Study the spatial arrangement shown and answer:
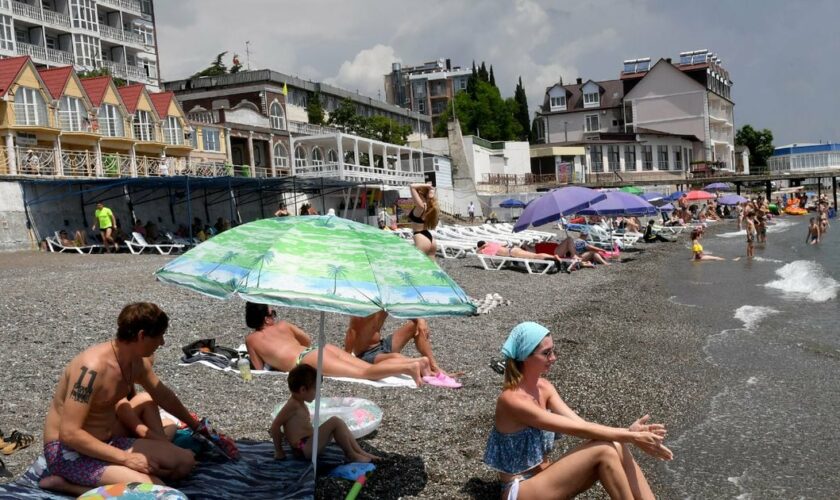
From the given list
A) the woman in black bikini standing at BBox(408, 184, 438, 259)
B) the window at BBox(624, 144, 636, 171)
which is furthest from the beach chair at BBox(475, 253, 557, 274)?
the window at BBox(624, 144, 636, 171)

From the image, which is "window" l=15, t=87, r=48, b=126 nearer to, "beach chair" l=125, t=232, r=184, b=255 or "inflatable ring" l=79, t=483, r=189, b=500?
"beach chair" l=125, t=232, r=184, b=255

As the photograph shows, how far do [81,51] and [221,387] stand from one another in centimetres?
4478

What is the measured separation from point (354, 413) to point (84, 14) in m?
47.6

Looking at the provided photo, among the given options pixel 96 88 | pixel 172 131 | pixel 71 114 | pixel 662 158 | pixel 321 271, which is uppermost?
pixel 96 88

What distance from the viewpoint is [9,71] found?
95.0ft

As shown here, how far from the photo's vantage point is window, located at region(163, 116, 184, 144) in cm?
3756

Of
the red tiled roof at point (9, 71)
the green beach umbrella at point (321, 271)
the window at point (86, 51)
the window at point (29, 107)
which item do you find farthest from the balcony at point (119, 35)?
the green beach umbrella at point (321, 271)

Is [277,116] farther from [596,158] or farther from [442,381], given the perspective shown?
[442,381]

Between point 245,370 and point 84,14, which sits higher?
point 84,14

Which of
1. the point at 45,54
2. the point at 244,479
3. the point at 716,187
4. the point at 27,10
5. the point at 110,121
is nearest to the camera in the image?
the point at 244,479

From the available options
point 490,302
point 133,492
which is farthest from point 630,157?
point 133,492

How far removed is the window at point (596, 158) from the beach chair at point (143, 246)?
1952 inches

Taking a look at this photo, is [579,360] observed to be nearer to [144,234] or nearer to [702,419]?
[702,419]

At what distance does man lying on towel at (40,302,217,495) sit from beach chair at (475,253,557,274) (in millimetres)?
16014
